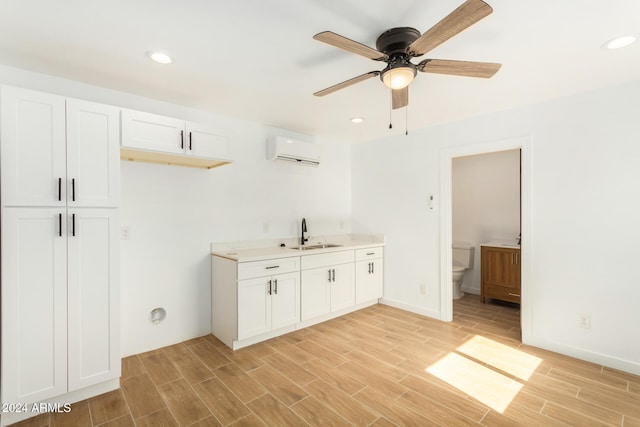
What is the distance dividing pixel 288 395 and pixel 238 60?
2.42 metres

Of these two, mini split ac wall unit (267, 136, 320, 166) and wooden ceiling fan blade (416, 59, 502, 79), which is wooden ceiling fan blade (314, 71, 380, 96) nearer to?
wooden ceiling fan blade (416, 59, 502, 79)

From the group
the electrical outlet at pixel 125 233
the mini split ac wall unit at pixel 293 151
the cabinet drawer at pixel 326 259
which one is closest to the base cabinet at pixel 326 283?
the cabinet drawer at pixel 326 259

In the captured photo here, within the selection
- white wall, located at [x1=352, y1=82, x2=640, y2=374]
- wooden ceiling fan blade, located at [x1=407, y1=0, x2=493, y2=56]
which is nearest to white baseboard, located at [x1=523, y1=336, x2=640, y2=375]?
white wall, located at [x1=352, y1=82, x2=640, y2=374]

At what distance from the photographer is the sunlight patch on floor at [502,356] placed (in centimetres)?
251

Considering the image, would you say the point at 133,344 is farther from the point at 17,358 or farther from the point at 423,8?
the point at 423,8

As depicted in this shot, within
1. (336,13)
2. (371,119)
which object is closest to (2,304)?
(336,13)

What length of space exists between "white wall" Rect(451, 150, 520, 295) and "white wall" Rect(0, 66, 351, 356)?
2830 mm

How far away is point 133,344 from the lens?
2791 mm

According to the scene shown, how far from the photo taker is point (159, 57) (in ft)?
6.79

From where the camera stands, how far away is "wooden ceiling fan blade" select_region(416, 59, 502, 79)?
66.8 inches

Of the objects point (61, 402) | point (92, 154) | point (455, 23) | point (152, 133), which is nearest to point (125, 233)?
point (92, 154)

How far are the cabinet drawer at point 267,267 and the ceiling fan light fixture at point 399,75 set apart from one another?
2.00 metres

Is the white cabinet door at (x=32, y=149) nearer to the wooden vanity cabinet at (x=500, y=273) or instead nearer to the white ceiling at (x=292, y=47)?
the white ceiling at (x=292, y=47)

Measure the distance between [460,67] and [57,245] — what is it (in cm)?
278
